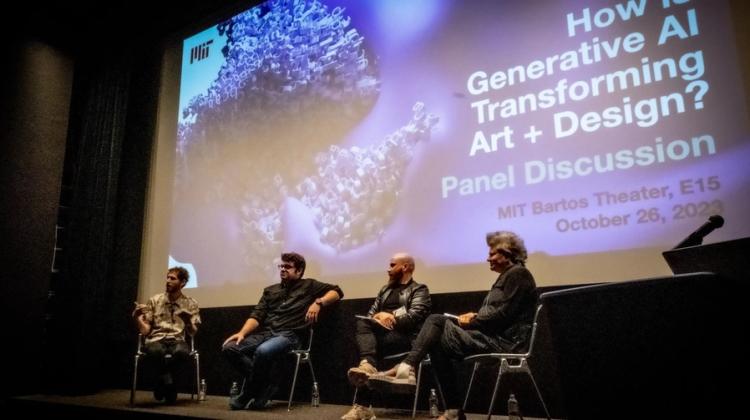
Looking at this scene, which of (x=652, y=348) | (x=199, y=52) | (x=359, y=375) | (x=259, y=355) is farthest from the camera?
(x=199, y=52)

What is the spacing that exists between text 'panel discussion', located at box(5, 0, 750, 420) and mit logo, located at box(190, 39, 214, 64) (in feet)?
0.17

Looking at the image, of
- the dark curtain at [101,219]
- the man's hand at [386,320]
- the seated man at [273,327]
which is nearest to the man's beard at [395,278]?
the man's hand at [386,320]

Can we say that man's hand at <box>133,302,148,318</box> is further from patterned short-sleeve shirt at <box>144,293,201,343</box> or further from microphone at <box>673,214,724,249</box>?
microphone at <box>673,214,724,249</box>

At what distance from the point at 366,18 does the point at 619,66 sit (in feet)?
6.66

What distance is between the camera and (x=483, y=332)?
289cm

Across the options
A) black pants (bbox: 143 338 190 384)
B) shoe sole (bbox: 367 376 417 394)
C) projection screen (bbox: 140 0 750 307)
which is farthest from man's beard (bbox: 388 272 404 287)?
black pants (bbox: 143 338 190 384)

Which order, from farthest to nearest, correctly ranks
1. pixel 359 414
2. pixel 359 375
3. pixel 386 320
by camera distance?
1. pixel 386 320
2. pixel 359 414
3. pixel 359 375

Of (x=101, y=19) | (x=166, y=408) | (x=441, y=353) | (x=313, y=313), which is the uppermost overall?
(x=101, y=19)

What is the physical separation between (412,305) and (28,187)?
161 inches

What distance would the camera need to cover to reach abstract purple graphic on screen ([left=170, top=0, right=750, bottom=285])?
309 centimetres

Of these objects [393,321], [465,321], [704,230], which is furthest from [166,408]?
[704,230]

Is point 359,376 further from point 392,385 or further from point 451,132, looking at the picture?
point 451,132

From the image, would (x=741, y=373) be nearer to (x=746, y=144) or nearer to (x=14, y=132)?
(x=746, y=144)

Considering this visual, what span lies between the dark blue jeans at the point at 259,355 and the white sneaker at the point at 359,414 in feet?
2.52
